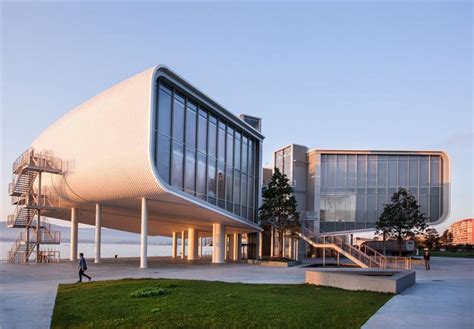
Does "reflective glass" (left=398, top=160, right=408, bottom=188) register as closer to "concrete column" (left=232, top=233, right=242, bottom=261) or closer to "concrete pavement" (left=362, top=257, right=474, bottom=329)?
"concrete column" (left=232, top=233, right=242, bottom=261)

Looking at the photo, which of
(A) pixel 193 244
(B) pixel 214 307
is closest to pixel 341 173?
(A) pixel 193 244

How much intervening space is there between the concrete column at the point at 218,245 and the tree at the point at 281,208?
4.01 metres

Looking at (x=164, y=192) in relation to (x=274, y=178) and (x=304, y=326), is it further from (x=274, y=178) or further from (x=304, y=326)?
(x=304, y=326)

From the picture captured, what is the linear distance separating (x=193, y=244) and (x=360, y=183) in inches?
734

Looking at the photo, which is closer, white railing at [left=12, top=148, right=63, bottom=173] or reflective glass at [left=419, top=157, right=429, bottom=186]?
white railing at [left=12, top=148, right=63, bottom=173]

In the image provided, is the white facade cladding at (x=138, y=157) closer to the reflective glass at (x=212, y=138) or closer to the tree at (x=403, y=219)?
the reflective glass at (x=212, y=138)

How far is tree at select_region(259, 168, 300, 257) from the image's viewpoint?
42062 millimetres

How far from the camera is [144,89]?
29484 mm

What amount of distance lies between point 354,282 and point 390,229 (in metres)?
26.7

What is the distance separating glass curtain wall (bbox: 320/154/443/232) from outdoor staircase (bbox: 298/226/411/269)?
9.95 m

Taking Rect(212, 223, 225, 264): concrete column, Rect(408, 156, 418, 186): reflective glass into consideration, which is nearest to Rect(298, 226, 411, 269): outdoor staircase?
Rect(212, 223, 225, 264): concrete column

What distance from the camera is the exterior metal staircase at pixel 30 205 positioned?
130 ft

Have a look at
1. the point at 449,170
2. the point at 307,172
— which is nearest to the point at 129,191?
the point at 307,172

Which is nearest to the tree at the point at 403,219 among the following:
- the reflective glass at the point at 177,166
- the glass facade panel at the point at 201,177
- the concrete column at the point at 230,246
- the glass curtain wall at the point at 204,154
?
the glass curtain wall at the point at 204,154
